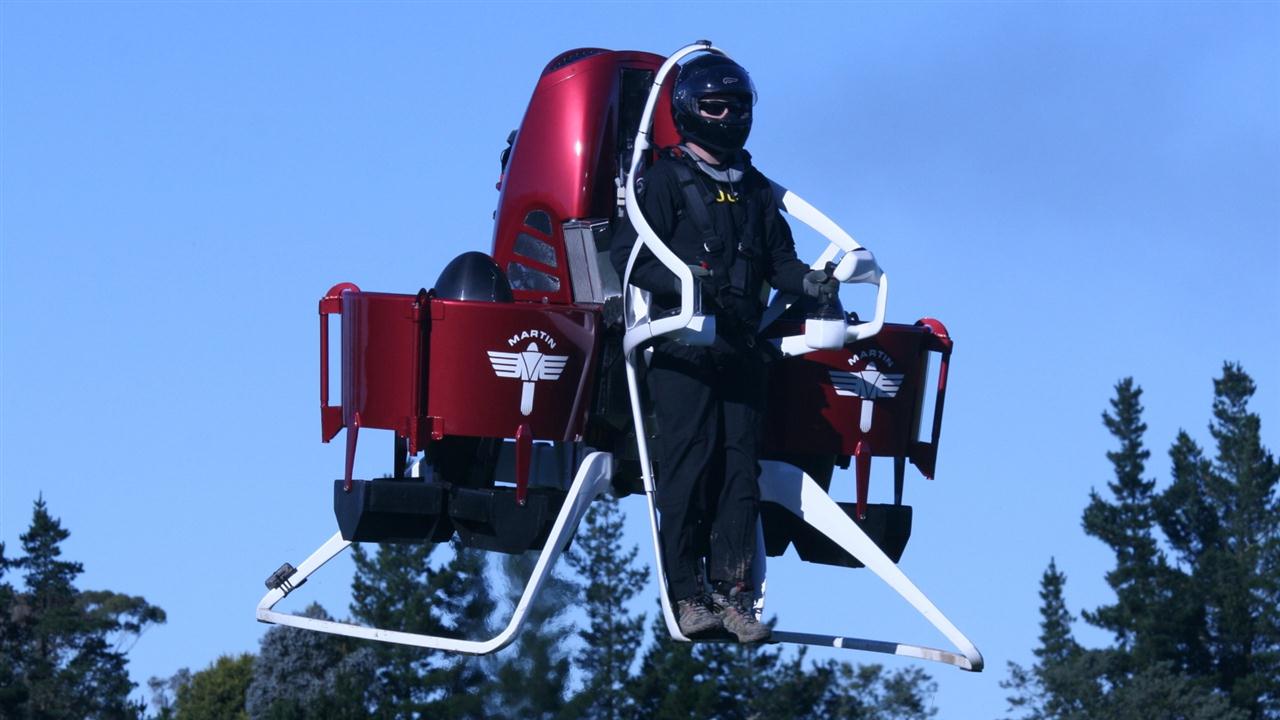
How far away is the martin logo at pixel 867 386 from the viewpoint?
754 inches

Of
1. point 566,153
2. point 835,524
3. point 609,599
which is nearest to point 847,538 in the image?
point 835,524

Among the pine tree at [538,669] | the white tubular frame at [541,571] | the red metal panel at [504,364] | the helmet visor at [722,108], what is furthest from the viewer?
the pine tree at [538,669]

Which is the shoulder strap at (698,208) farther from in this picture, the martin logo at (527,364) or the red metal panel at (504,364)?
the martin logo at (527,364)

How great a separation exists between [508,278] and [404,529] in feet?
6.79

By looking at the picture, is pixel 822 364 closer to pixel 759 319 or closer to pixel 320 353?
pixel 759 319

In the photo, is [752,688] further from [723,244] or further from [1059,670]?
[723,244]

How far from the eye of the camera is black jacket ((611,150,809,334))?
17.7m

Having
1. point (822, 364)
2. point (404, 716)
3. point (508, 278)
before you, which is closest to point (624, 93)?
point (508, 278)

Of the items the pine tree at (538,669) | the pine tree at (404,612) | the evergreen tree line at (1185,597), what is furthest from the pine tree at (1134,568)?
the pine tree at (538,669)

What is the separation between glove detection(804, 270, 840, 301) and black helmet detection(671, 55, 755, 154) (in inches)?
43.4

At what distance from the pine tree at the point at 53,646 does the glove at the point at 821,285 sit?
5102 cm

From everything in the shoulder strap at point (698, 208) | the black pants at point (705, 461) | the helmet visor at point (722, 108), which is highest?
the helmet visor at point (722, 108)

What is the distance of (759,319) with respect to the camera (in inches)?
710

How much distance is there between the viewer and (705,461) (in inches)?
701
